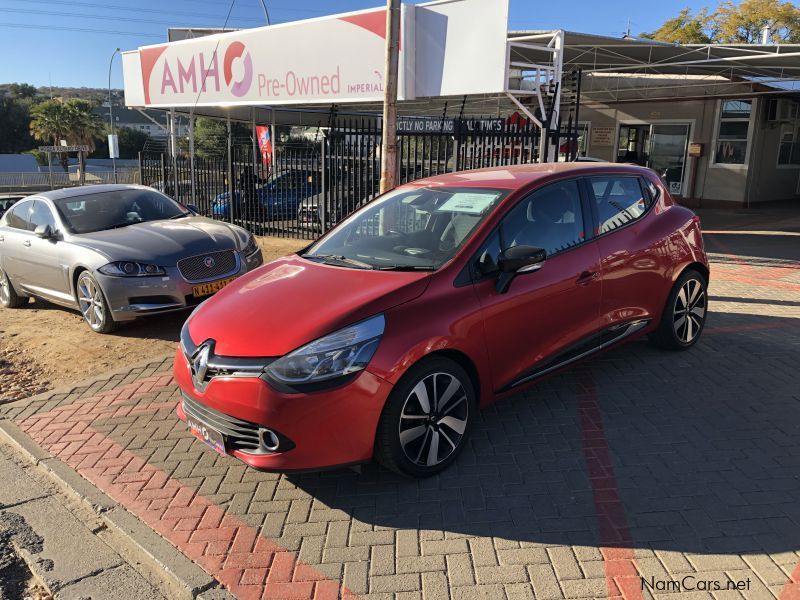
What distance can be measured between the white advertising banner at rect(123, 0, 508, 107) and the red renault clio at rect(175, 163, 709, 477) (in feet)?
16.7

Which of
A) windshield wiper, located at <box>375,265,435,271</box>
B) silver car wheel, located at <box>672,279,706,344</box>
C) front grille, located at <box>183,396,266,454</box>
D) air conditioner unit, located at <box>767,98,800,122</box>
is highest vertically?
air conditioner unit, located at <box>767,98,800,122</box>

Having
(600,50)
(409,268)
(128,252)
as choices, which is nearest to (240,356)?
(409,268)

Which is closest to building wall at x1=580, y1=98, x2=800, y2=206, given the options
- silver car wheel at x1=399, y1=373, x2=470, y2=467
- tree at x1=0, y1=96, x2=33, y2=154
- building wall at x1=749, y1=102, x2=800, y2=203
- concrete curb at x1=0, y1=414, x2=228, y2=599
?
building wall at x1=749, y1=102, x2=800, y2=203

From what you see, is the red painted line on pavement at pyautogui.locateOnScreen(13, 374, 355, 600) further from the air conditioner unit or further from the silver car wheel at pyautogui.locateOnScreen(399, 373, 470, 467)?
the air conditioner unit

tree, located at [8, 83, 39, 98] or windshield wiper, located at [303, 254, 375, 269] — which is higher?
tree, located at [8, 83, 39, 98]

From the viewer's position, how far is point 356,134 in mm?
11688

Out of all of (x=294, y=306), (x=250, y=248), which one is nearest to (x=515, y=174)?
(x=294, y=306)

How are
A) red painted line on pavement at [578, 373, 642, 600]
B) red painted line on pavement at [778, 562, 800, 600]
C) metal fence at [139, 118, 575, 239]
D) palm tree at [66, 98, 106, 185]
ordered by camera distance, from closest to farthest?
red painted line on pavement at [778, 562, 800, 600] → red painted line on pavement at [578, 373, 642, 600] → metal fence at [139, 118, 575, 239] → palm tree at [66, 98, 106, 185]

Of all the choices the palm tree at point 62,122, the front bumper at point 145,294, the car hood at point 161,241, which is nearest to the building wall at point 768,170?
the car hood at point 161,241

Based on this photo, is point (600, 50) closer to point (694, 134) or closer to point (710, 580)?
point (694, 134)

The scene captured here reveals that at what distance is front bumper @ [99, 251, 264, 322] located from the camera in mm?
6227

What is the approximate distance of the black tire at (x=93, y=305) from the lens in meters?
6.41

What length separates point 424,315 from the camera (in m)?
3.34

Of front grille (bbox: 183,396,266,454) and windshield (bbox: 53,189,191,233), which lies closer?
front grille (bbox: 183,396,266,454)
